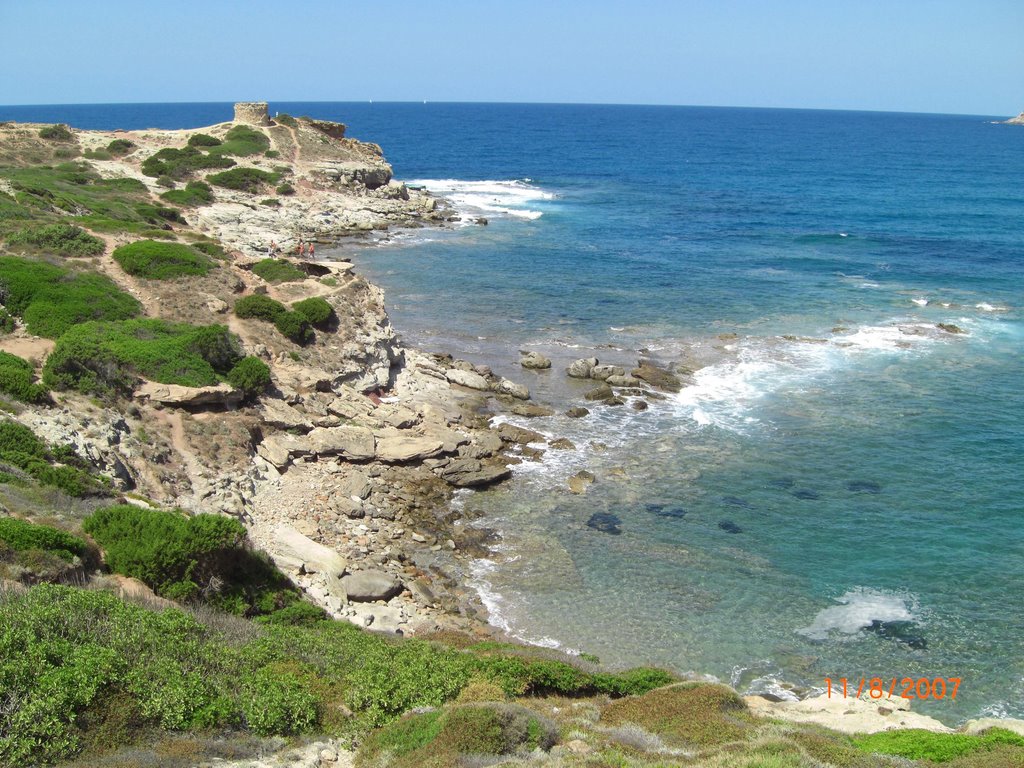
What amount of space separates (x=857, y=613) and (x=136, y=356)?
81.0ft

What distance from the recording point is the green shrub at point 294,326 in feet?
111

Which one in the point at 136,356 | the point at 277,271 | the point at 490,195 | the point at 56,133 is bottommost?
the point at 136,356

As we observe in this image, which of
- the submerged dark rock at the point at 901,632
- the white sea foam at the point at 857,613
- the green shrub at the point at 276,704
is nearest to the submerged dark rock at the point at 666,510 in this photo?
the white sea foam at the point at 857,613

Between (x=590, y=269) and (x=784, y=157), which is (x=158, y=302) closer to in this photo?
(x=590, y=269)

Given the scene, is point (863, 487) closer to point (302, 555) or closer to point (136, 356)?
point (302, 555)

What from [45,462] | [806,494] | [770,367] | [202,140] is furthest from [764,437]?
[202,140]

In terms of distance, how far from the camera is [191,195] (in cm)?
6262

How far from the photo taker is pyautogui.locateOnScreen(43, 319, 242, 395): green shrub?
25.3 meters

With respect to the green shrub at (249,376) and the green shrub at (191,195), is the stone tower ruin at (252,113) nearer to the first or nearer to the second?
the green shrub at (191,195)

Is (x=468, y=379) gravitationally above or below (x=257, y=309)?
below

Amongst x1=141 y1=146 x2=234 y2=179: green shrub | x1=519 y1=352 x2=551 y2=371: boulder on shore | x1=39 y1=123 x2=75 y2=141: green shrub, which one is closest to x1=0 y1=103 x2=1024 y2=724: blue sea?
x1=519 y1=352 x2=551 y2=371: boulder on shore

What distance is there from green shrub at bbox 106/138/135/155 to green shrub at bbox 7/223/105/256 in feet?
133

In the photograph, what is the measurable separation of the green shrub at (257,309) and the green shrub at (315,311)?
1098 millimetres

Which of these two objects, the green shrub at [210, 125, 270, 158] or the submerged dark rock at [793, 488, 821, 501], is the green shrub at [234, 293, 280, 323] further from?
the green shrub at [210, 125, 270, 158]
